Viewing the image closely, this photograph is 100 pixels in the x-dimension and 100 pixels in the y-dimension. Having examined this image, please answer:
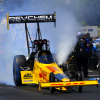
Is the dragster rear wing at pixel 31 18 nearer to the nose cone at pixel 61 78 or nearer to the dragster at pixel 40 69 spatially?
the dragster at pixel 40 69

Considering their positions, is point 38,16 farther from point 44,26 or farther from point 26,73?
point 44,26

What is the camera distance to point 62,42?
49.3 feet

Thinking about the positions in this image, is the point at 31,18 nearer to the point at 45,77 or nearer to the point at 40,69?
the point at 40,69

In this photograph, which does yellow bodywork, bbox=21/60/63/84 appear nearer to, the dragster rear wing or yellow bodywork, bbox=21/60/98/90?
yellow bodywork, bbox=21/60/98/90

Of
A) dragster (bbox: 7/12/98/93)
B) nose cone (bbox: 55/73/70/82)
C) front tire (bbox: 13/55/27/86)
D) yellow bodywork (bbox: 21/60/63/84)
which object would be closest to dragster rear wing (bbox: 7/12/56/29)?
dragster (bbox: 7/12/98/93)

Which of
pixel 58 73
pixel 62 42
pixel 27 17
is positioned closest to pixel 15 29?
pixel 62 42

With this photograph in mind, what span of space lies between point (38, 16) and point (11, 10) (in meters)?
5.68

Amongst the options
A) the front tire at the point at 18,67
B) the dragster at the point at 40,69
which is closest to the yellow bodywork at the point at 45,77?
the dragster at the point at 40,69

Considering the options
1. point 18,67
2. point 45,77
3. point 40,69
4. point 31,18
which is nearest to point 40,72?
point 40,69

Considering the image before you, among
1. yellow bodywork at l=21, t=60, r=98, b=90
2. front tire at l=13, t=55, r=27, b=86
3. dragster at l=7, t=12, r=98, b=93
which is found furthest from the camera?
front tire at l=13, t=55, r=27, b=86

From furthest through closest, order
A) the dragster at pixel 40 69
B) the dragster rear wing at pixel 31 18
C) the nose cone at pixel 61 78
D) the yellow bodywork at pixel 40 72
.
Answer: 1. the dragster rear wing at pixel 31 18
2. the yellow bodywork at pixel 40 72
3. the nose cone at pixel 61 78
4. the dragster at pixel 40 69

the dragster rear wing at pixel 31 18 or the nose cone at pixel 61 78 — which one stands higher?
the dragster rear wing at pixel 31 18

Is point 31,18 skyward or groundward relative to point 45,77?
skyward

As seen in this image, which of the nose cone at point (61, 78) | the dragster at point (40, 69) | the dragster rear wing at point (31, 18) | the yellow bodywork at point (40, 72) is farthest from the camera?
the dragster rear wing at point (31, 18)
